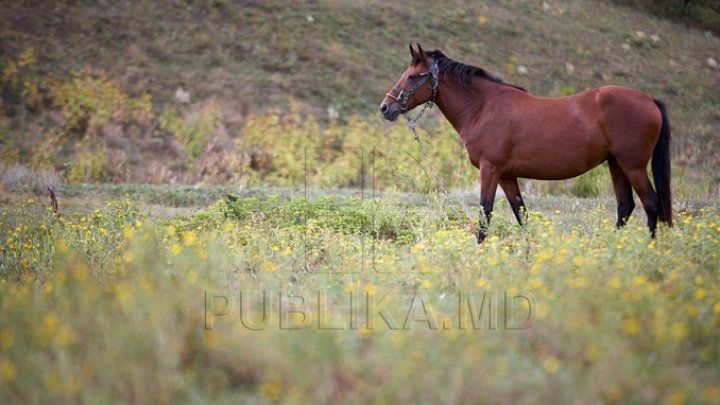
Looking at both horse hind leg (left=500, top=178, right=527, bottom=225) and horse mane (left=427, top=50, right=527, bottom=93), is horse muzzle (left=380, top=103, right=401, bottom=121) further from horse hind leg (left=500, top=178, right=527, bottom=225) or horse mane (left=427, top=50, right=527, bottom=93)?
horse hind leg (left=500, top=178, right=527, bottom=225)

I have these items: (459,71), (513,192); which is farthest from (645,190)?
(459,71)

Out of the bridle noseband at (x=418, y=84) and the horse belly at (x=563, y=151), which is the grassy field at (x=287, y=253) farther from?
the bridle noseband at (x=418, y=84)

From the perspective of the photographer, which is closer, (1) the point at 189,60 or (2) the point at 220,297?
(2) the point at 220,297

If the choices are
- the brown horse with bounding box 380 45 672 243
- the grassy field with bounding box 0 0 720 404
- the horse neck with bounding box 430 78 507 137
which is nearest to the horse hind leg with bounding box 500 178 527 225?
the brown horse with bounding box 380 45 672 243

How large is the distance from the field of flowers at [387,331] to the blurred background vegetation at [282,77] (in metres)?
11.1

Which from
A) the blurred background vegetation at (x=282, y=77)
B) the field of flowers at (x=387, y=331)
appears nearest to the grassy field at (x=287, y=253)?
the field of flowers at (x=387, y=331)

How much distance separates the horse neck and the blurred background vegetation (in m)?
7.83

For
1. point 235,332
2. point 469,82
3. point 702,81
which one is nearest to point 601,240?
point 469,82

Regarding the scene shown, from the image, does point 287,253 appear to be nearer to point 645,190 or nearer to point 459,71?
point 459,71

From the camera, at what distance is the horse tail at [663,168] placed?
9469 millimetres

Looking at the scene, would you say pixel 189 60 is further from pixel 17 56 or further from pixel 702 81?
pixel 702 81

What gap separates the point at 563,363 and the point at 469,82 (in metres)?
5.91

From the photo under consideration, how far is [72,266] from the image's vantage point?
5.34m

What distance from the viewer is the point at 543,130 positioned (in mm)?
9688
